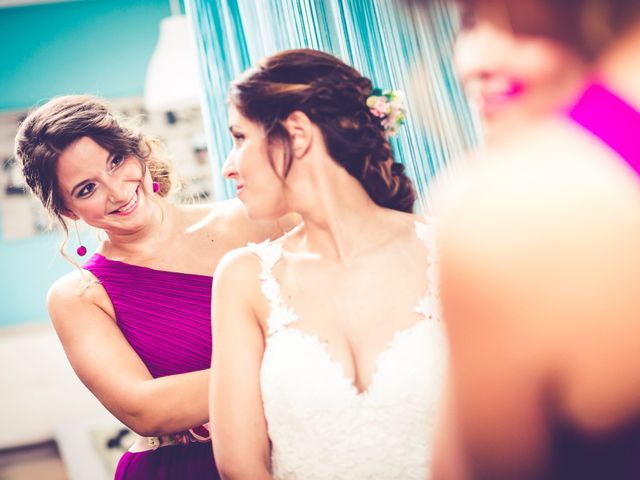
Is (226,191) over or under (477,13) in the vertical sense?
under

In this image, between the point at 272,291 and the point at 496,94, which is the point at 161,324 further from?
the point at 496,94

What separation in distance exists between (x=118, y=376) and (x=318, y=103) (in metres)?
0.85

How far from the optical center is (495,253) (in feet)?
1.29

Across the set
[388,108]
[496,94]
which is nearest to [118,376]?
[388,108]

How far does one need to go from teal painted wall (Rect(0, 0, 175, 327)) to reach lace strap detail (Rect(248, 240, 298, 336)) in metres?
2.42

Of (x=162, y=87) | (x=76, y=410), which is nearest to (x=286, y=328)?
(x=162, y=87)

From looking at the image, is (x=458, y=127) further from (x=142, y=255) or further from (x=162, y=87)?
(x=162, y=87)

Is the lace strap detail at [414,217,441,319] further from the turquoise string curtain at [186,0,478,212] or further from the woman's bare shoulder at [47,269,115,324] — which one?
the woman's bare shoulder at [47,269,115,324]

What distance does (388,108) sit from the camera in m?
1.30

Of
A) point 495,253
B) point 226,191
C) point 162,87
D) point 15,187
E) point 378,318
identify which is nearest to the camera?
point 495,253

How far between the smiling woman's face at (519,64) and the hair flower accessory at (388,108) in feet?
2.72

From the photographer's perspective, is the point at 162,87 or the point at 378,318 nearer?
the point at 378,318

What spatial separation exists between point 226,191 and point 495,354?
1754 mm

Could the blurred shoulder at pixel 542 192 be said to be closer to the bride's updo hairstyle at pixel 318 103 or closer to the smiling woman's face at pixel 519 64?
the smiling woman's face at pixel 519 64
